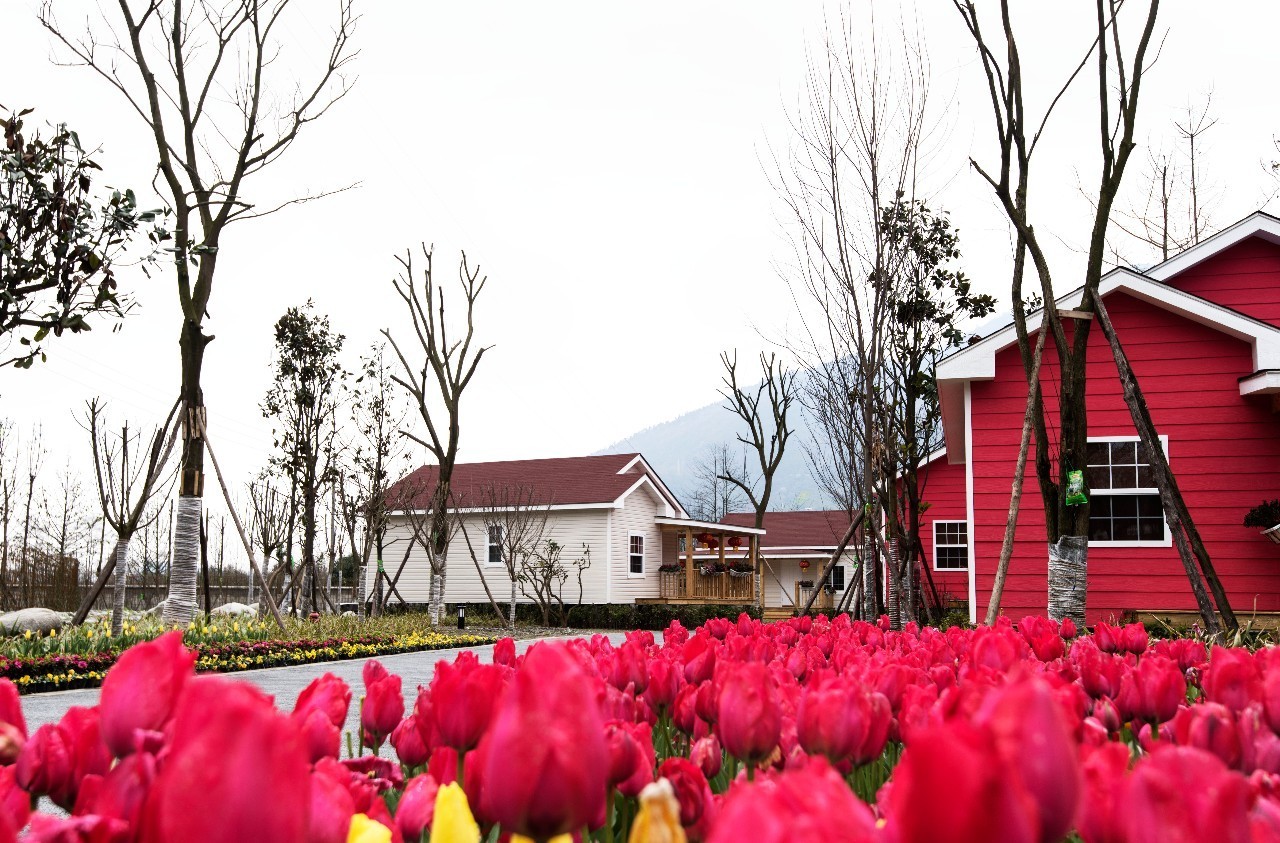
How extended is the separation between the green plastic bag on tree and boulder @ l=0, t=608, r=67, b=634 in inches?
507

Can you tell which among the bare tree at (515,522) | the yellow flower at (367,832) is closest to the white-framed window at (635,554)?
the bare tree at (515,522)

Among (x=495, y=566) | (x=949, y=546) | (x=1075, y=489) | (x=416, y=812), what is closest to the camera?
(x=416, y=812)

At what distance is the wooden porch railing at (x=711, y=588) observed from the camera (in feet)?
109

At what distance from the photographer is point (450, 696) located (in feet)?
4.18

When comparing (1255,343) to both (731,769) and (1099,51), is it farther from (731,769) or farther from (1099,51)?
(731,769)

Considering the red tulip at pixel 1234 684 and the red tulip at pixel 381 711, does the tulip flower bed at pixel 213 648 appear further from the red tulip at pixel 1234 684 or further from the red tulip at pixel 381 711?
the red tulip at pixel 1234 684

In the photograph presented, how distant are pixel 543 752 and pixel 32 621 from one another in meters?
17.0

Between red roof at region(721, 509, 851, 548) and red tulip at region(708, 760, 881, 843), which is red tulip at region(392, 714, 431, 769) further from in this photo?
red roof at region(721, 509, 851, 548)

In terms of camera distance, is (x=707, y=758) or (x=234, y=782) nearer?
(x=234, y=782)

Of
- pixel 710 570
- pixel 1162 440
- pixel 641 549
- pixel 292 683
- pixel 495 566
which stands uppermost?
pixel 1162 440

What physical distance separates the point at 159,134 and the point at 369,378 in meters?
16.0

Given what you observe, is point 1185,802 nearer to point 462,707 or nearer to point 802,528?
point 462,707

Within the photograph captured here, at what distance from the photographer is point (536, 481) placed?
37031mm

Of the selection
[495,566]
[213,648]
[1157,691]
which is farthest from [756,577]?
[1157,691]
